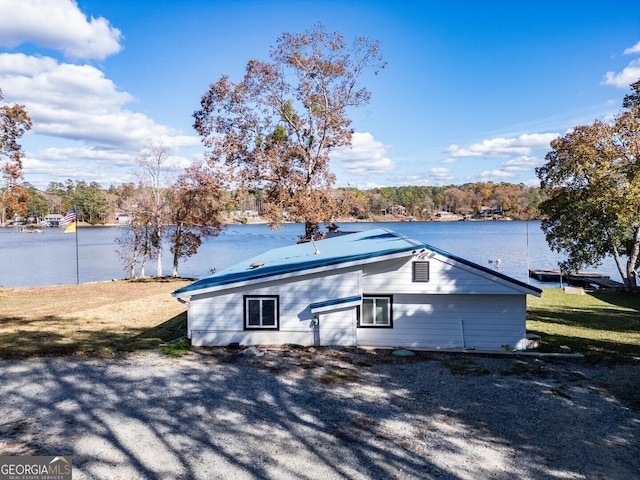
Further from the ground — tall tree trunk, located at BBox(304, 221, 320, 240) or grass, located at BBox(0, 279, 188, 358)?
tall tree trunk, located at BBox(304, 221, 320, 240)

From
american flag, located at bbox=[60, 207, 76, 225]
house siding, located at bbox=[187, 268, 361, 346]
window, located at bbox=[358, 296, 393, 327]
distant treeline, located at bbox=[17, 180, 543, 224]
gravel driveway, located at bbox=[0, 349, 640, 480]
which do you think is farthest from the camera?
distant treeline, located at bbox=[17, 180, 543, 224]

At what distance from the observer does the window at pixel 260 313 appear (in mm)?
13898

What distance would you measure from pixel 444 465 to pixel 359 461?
1233 millimetres

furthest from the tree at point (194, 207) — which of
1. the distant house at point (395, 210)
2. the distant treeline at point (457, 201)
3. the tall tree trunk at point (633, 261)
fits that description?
the distant house at point (395, 210)

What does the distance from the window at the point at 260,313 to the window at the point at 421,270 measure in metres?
4.26

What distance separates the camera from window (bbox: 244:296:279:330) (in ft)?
45.6

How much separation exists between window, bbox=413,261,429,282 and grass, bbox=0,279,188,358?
8045 millimetres

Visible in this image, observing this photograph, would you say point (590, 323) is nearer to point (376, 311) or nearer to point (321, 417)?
point (376, 311)

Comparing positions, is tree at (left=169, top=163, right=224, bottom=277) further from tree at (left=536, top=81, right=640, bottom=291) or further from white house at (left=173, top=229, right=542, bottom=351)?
tree at (left=536, top=81, right=640, bottom=291)

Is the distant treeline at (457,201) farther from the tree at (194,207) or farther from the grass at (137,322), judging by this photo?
the grass at (137,322)

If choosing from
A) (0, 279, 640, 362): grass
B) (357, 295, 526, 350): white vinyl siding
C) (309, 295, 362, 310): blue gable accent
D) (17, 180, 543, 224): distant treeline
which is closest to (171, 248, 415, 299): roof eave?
(309, 295, 362, 310): blue gable accent

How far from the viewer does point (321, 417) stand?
844cm

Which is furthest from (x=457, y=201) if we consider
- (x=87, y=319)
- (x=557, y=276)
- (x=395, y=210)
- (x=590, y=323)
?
(x=87, y=319)

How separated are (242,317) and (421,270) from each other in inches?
215
